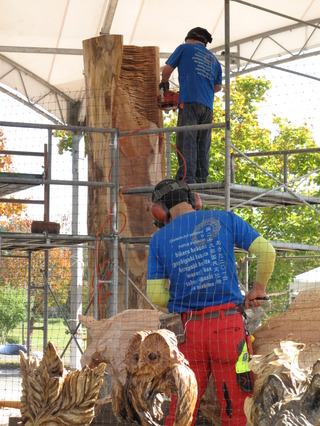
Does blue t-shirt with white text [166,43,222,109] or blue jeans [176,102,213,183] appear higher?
blue t-shirt with white text [166,43,222,109]

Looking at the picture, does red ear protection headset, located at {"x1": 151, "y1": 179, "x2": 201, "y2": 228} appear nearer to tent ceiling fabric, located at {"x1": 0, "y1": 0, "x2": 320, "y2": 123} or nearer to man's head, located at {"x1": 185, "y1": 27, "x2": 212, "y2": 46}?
man's head, located at {"x1": 185, "y1": 27, "x2": 212, "y2": 46}

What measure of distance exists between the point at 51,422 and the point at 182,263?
131cm

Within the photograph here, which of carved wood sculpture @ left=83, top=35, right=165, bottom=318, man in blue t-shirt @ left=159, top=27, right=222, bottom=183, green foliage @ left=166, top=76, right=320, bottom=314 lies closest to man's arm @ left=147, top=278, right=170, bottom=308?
man in blue t-shirt @ left=159, top=27, right=222, bottom=183

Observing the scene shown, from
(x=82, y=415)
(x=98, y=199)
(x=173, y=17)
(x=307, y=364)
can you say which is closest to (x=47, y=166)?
(x=98, y=199)

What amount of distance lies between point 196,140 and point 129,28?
5597 millimetres

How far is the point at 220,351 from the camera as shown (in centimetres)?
434

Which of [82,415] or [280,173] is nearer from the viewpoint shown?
[82,415]

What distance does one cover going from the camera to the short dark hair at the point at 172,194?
15.7 ft

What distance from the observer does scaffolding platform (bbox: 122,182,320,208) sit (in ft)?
23.2

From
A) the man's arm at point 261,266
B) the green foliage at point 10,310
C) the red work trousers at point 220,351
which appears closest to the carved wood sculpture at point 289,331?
A: the man's arm at point 261,266

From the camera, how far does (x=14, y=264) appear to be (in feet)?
73.9

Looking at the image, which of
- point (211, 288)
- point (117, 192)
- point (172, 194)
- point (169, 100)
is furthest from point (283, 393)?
point (169, 100)

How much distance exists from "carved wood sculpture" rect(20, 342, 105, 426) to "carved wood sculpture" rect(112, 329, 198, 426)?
0.17 m

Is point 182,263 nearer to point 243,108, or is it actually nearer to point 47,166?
point 47,166
